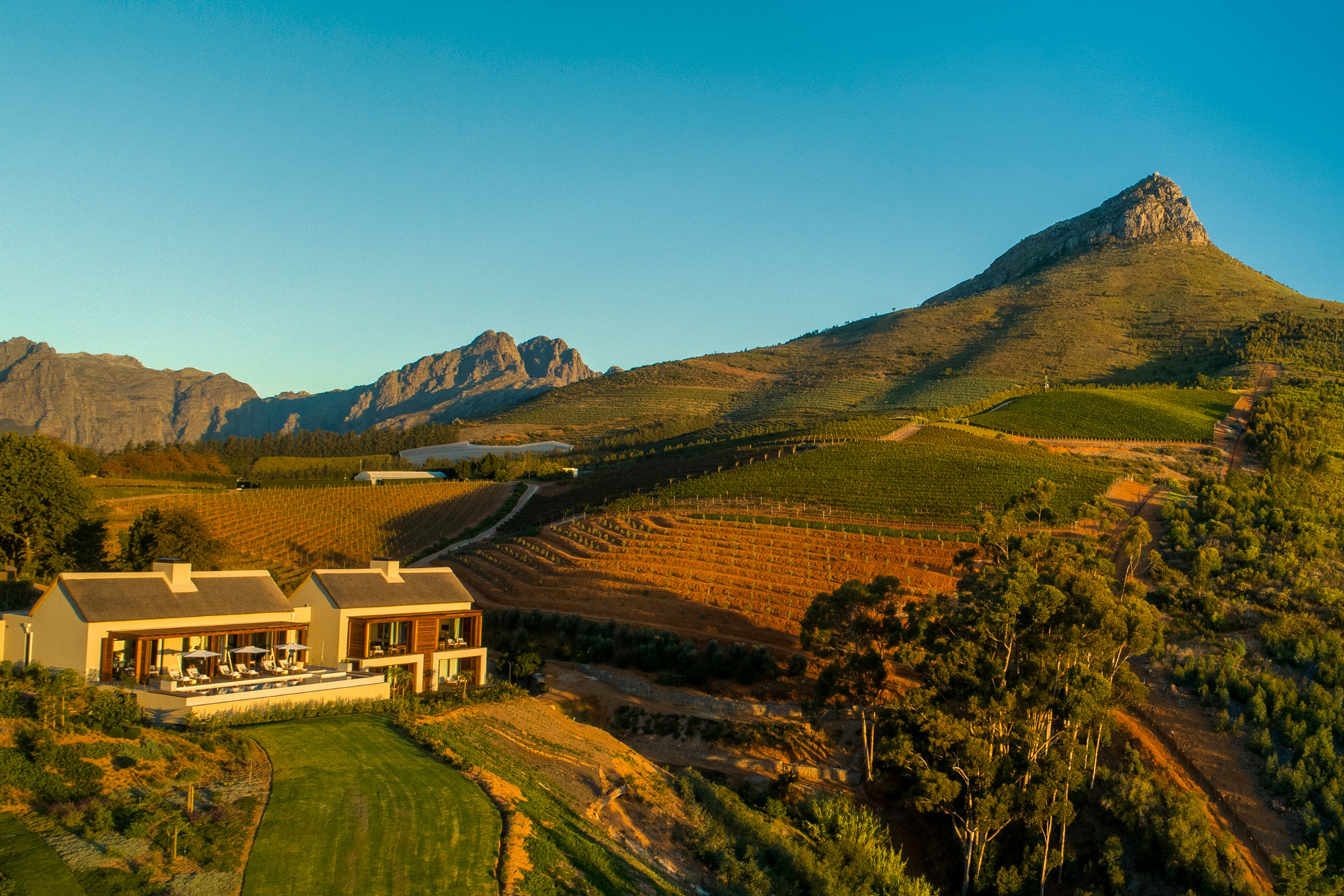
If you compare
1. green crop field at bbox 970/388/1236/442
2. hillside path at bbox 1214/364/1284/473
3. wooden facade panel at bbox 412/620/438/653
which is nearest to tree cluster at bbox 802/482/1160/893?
wooden facade panel at bbox 412/620/438/653

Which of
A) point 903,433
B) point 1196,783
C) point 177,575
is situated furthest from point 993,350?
point 177,575

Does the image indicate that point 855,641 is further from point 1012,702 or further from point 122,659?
point 122,659

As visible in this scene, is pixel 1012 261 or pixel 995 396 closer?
pixel 995 396

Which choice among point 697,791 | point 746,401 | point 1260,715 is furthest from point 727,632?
point 746,401

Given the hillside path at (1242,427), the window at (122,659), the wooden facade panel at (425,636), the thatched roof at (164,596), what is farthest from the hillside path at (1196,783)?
the hillside path at (1242,427)

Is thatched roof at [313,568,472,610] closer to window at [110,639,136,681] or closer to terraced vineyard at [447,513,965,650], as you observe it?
window at [110,639,136,681]

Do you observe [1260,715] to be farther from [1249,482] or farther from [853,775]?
[1249,482]
